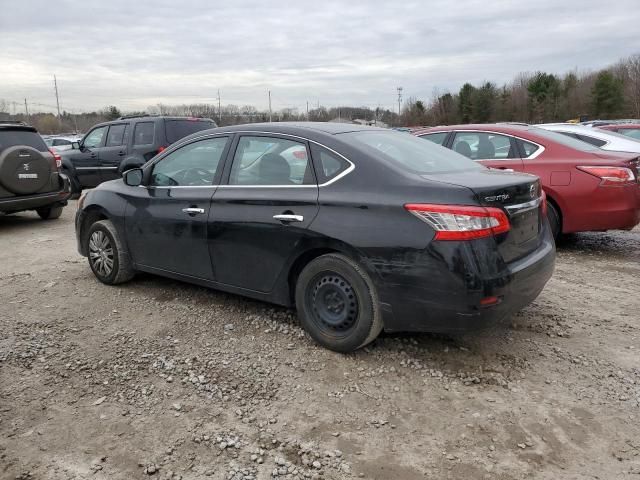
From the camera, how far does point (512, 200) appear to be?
3.31 meters

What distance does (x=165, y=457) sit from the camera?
2.64 metres

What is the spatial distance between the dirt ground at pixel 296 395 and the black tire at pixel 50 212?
5.06 metres

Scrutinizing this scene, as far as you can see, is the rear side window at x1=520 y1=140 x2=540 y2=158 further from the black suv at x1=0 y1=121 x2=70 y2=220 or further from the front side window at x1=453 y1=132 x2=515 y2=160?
the black suv at x1=0 y1=121 x2=70 y2=220

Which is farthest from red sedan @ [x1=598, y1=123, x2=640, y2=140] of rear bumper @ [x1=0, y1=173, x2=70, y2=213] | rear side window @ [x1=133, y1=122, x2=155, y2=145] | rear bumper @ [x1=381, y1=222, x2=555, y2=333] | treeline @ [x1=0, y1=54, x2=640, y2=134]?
treeline @ [x1=0, y1=54, x2=640, y2=134]

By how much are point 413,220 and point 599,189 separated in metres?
3.77

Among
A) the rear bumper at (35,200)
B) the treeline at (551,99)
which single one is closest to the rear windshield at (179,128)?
the rear bumper at (35,200)

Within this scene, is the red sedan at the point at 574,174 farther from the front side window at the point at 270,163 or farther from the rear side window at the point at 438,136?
the front side window at the point at 270,163

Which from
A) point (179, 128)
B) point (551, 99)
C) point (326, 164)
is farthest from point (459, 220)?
point (551, 99)

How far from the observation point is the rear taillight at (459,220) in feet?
10.0

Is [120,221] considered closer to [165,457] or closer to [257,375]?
[257,375]

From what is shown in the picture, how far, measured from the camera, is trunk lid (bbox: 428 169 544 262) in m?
3.19

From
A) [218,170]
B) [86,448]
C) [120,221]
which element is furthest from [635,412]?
[120,221]

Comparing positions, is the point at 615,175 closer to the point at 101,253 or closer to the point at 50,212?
the point at 101,253

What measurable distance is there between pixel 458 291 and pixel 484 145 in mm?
4254
